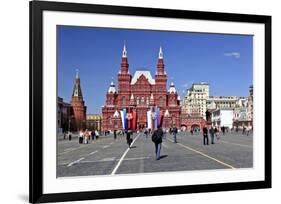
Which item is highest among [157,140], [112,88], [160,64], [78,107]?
[160,64]

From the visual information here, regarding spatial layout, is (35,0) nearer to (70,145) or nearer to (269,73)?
(70,145)

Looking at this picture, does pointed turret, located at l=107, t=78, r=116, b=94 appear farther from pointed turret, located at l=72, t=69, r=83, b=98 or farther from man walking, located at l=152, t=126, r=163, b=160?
man walking, located at l=152, t=126, r=163, b=160

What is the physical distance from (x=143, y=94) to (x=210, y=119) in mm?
1511

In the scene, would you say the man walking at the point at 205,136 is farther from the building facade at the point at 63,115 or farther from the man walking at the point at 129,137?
the building facade at the point at 63,115

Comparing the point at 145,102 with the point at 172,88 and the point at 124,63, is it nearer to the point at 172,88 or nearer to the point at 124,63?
the point at 172,88

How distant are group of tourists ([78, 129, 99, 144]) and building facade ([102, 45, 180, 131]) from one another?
19 centimetres

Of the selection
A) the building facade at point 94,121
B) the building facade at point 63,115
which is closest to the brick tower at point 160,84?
the building facade at point 94,121

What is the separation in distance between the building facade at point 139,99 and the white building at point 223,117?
80cm

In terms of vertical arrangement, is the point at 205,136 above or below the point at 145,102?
below

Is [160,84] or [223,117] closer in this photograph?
[160,84]

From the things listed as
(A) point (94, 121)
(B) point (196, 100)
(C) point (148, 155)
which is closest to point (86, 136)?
(A) point (94, 121)

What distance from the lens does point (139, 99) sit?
7.59m

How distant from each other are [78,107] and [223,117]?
269 cm

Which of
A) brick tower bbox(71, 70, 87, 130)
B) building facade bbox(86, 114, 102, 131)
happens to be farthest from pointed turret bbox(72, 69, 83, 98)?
building facade bbox(86, 114, 102, 131)
